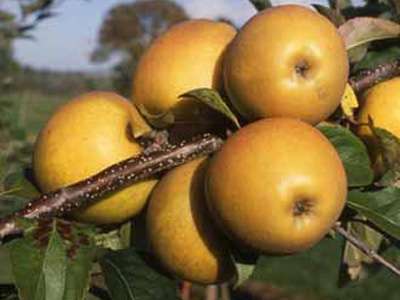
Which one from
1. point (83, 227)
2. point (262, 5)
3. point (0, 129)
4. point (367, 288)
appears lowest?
point (367, 288)

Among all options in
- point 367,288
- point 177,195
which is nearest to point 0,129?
point 177,195

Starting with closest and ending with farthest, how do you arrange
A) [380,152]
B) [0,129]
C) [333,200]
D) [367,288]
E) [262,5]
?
[333,200]
[380,152]
[262,5]
[0,129]
[367,288]

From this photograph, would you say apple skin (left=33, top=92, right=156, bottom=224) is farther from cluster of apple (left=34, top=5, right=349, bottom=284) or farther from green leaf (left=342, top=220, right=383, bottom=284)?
green leaf (left=342, top=220, right=383, bottom=284)

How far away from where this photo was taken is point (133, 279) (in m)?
0.88

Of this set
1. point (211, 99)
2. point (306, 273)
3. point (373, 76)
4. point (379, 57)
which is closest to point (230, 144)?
point (211, 99)

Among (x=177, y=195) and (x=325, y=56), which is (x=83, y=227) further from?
(x=325, y=56)

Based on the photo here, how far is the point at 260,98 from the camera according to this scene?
87 cm

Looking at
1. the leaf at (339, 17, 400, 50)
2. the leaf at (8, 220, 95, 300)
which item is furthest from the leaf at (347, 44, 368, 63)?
the leaf at (8, 220, 95, 300)

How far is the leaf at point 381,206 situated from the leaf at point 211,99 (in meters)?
0.18

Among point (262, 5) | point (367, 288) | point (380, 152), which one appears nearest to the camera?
point (380, 152)

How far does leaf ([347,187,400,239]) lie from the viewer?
89 centimetres

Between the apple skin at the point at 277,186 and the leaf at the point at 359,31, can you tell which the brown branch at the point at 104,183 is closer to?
the apple skin at the point at 277,186

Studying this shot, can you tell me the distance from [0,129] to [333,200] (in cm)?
300

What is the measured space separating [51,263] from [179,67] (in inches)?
12.0
